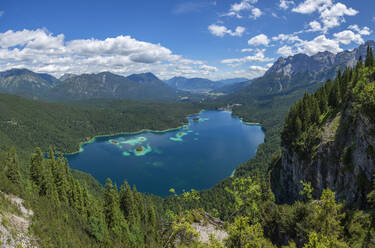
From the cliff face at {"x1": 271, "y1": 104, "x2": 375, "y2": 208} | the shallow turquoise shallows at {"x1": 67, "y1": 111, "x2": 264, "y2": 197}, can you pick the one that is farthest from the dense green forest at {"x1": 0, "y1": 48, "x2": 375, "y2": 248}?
→ the shallow turquoise shallows at {"x1": 67, "y1": 111, "x2": 264, "y2": 197}

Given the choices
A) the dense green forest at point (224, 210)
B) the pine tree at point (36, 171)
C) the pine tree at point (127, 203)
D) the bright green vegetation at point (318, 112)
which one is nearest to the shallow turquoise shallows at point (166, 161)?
the dense green forest at point (224, 210)

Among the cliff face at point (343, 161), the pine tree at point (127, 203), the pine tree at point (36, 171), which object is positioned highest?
the cliff face at point (343, 161)

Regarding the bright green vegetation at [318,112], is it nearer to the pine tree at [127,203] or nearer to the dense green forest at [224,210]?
the dense green forest at [224,210]

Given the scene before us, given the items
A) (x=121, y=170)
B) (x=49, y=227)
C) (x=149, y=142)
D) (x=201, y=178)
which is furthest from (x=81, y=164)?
(x=49, y=227)

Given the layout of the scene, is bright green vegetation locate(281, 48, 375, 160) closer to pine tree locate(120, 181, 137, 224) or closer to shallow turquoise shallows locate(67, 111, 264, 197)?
pine tree locate(120, 181, 137, 224)

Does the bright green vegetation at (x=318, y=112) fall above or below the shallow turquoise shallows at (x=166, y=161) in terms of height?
above

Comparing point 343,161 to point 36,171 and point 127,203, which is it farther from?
point 36,171

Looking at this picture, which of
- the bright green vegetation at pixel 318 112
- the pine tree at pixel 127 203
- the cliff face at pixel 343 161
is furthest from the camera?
the pine tree at pixel 127 203
